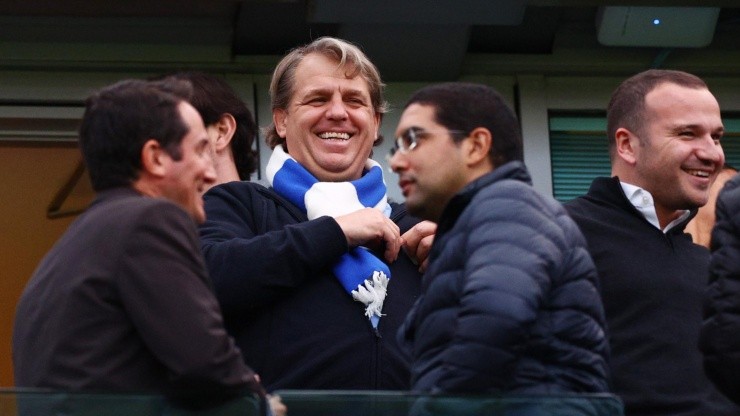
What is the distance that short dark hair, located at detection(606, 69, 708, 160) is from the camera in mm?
6258

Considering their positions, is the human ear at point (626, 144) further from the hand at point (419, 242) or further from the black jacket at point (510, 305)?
the black jacket at point (510, 305)

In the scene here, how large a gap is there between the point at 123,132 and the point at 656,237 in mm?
1945

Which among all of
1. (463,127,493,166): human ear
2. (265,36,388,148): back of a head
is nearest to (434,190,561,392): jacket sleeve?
(463,127,493,166): human ear

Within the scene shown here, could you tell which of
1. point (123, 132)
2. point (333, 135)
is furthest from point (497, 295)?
point (333, 135)

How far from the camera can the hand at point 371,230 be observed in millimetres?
5836

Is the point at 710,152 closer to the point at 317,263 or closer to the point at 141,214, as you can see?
the point at 317,263

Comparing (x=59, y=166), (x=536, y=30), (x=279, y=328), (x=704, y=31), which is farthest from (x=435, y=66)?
(x=279, y=328)

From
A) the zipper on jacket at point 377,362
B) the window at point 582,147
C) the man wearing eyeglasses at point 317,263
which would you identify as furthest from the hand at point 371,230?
the window at point 582,147

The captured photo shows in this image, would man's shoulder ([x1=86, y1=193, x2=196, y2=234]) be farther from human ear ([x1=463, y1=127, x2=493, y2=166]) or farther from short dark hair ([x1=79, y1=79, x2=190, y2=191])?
human ear ([x1=463, y1=127, x2=493, y2=166])

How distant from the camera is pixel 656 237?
5984 millimetres

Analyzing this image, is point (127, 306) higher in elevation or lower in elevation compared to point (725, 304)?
higher

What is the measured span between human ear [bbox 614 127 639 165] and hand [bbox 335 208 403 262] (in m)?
0.77

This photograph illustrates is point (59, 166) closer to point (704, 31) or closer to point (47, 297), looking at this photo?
point (704, 31)

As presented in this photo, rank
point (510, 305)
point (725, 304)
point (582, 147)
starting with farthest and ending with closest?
point (582, 147) → point (725, 304) → point (510, 305)
